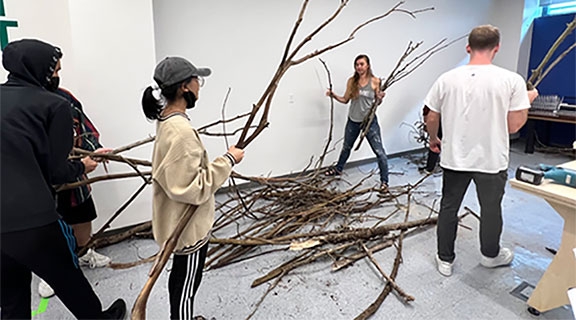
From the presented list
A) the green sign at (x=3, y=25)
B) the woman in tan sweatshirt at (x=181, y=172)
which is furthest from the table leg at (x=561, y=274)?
the green sign at (x=3, y=25)

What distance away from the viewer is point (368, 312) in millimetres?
2025

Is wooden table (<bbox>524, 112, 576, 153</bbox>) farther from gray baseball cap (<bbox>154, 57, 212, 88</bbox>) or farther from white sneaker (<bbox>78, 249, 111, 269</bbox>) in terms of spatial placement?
white sneaker (<bbox>78, 249, 111, 269</bbox>)

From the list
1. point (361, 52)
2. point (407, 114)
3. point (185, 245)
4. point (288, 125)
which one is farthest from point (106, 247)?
point (407, 114)

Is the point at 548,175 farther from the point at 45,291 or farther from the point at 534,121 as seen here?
the point at 534,121

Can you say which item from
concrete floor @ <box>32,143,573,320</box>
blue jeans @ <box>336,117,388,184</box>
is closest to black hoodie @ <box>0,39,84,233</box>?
concrete floor @ <box>32,143,573,320</box>

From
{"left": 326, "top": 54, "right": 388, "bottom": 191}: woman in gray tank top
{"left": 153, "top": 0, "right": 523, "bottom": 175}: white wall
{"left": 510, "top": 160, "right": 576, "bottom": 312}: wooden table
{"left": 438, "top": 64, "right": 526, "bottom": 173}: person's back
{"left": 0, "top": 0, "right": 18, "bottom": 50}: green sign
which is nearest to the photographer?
{"left": 510, "top": 160, "right": 576, "bottom": 312}: wooden table

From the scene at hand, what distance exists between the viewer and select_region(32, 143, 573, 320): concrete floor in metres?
2.06

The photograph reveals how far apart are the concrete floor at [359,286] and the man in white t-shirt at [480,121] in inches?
13.6

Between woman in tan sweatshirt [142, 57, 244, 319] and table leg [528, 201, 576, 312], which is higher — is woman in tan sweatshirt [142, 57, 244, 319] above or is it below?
above

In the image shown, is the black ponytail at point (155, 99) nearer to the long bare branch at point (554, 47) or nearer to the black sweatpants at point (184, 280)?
the black sweatpants at point (184, 280)

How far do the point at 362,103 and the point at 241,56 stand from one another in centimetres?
147

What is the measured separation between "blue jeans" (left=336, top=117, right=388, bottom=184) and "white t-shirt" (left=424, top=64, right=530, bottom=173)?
5.82 ft

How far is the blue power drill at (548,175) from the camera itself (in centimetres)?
182

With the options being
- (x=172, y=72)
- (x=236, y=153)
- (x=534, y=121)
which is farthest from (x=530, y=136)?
(x=172, y=72)
